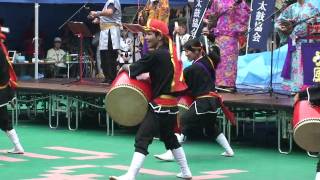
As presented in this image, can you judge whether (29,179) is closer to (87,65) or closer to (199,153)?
(199,153)

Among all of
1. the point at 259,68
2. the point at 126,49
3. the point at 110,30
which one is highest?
the point at 110,30

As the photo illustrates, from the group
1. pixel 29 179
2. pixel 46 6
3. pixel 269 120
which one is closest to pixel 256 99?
pixel 269 120

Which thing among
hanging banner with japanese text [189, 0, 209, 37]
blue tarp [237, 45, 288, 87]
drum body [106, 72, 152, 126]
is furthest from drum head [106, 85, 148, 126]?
hanging banner with japanese text [189, 0, 209, 37]

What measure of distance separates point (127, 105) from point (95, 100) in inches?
209

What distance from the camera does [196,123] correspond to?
32.1ft

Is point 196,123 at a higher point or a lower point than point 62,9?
lower

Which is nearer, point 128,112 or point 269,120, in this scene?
point 128,112

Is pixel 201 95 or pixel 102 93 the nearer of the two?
pixel 201 95

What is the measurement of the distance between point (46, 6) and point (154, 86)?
12.8m

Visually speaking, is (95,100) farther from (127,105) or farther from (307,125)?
(307,125)

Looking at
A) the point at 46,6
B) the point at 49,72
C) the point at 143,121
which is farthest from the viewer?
the point at 46,6

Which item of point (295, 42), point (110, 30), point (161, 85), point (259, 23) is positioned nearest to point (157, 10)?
point (110, 30)

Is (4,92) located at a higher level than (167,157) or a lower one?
higher

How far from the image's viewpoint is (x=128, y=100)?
801 cm
